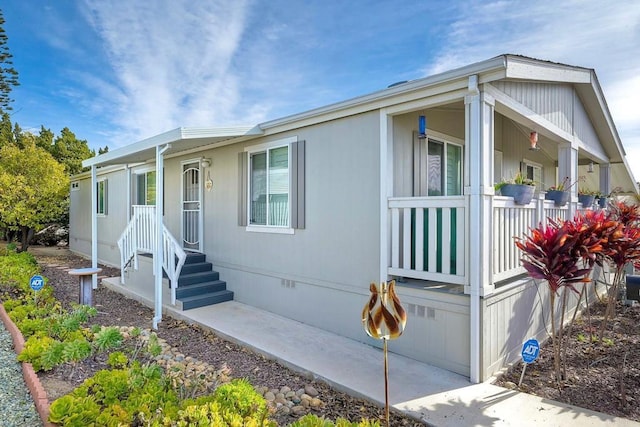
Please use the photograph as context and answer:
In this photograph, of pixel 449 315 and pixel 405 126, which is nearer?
pixel 449 315

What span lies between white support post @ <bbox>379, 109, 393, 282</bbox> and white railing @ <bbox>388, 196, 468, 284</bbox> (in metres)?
0.06

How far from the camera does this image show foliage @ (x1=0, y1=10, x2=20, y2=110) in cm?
1270

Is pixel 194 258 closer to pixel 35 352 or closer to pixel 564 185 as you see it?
pixel 35 352

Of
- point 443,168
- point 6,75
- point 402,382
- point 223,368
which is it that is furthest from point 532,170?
point 6,75

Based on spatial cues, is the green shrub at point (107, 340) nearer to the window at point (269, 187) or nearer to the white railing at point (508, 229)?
the window at point (269, 187)

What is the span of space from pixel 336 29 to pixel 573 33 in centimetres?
493

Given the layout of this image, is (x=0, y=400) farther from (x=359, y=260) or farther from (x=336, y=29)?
(x=336, y=29)

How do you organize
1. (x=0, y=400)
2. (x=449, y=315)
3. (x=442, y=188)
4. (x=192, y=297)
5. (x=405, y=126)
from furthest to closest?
(x=192, y=297), (x=442, y=188), (x=405, y=126), (x=449, y=315), (x=0, y=400)

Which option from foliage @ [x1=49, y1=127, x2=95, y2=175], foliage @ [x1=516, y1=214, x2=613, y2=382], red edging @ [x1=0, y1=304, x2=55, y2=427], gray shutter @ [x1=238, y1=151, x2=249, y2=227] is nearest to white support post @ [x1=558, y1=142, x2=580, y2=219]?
foliage @ [x1=516, y1=214, x2=613, y2=382]

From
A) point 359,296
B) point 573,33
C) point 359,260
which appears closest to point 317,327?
point 359,296

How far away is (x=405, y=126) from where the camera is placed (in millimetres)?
4684

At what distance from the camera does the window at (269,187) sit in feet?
19.2

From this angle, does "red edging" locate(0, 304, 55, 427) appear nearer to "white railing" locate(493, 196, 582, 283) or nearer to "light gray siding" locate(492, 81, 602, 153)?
"white railing" locate(493, 196, 582, 283)

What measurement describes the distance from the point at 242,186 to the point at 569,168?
560cm
